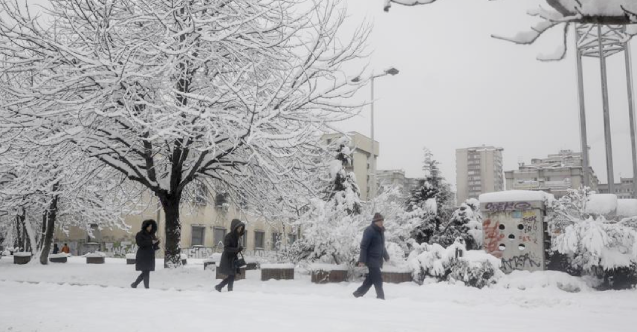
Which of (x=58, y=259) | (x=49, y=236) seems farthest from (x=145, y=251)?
(x=58, y=259)

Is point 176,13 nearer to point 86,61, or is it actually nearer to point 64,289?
point 86,61

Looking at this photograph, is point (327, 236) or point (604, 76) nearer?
point (327, 236)

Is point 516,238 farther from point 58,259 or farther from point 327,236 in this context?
point 58,259

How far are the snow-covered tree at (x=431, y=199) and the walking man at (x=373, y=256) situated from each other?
17.6 metres

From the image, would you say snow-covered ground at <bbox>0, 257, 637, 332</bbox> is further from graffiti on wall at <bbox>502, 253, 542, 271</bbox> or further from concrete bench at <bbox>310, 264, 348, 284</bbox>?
graffiti on wall at <bbox>502, 253, 542, 271</bbox>

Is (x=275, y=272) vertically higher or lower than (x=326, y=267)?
lower

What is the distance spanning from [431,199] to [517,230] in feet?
43.0

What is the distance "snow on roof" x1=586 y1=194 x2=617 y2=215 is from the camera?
12828 millimetres

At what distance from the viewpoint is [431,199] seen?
2703cm

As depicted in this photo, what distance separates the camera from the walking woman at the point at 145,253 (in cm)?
1023

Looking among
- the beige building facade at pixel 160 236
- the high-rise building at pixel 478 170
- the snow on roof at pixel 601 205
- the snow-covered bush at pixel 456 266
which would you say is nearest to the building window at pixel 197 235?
the beige building facade at pixel 160 236

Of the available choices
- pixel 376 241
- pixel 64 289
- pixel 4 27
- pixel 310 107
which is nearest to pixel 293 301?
pixel 376 241

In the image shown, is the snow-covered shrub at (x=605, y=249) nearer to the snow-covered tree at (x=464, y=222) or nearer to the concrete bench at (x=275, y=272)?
the concrete bench at (x=275, y=272)

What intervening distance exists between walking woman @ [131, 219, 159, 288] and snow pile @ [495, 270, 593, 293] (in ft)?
25.5
